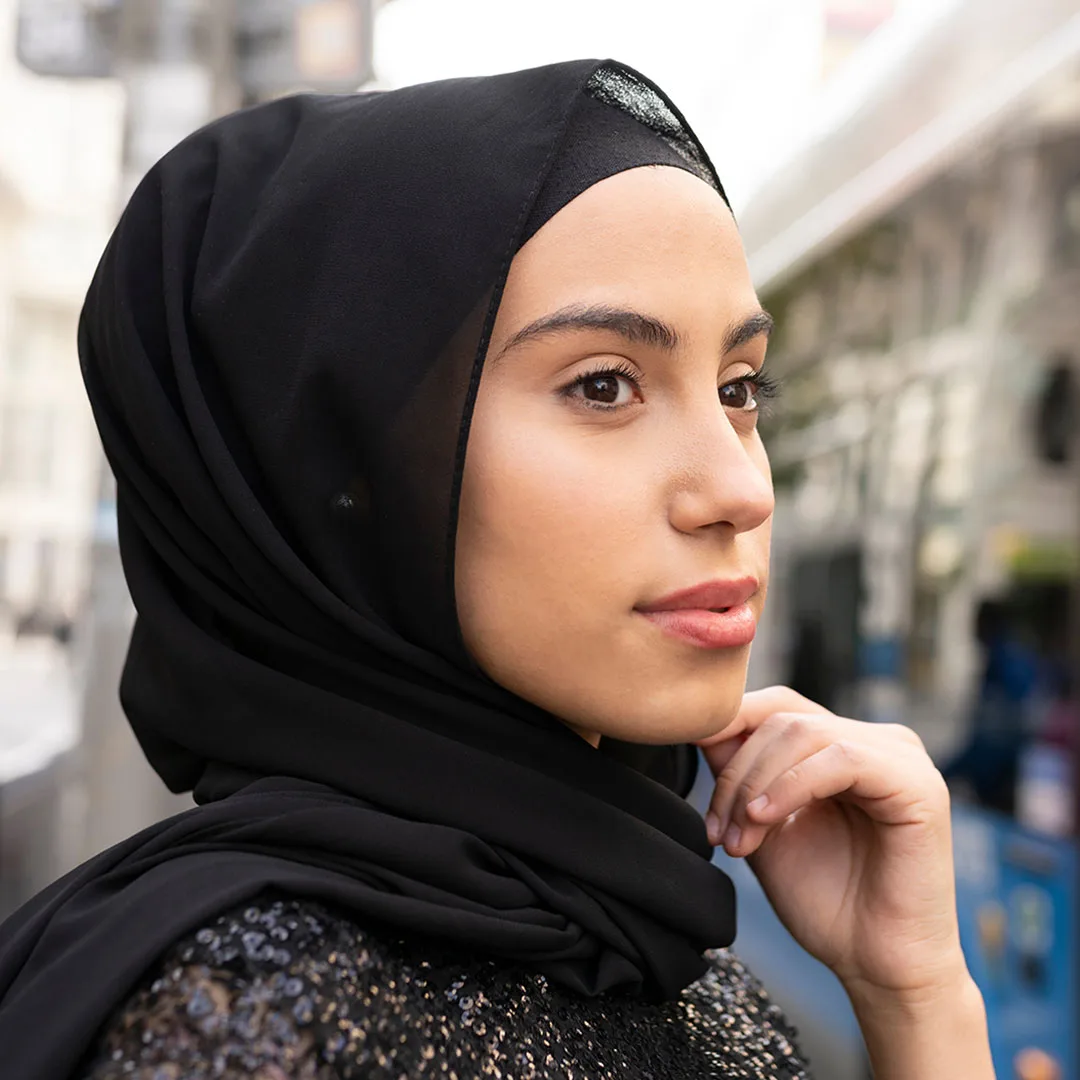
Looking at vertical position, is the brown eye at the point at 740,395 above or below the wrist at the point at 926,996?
above

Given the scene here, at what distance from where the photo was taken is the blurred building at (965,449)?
3.41m

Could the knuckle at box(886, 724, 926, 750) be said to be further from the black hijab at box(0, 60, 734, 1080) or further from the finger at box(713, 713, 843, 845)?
the black hijab at box(0, 60, 734, 1080)

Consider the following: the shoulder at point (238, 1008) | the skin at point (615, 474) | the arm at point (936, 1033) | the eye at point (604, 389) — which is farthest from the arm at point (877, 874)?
the shoulder at point (238, 1008)

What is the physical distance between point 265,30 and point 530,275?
234 centimetres

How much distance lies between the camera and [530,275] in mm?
1182

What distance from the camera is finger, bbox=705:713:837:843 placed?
141 cm

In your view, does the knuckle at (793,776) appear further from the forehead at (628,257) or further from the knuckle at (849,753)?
the forehead at (628,257)

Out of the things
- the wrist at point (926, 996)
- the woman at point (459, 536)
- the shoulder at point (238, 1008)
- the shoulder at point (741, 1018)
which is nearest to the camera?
the shoulder at point (238, 1008)

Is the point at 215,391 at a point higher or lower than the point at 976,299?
higher

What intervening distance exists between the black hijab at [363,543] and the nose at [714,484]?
21 centimetres

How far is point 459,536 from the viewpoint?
3.90ft

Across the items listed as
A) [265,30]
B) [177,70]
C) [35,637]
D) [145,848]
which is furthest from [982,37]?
[145,848]

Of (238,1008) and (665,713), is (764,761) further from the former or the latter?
(238,1008)

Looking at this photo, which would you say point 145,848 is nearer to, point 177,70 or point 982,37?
point 177,70
